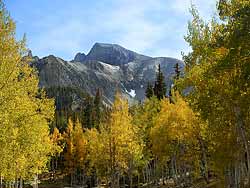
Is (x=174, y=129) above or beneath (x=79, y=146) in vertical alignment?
above

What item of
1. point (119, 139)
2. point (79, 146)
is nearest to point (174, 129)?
point (119, 139)

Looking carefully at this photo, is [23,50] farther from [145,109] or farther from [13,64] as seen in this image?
[145,109]

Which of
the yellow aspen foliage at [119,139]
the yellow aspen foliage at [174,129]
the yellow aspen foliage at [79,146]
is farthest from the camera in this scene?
the yellow aspen foliage at [79,146]

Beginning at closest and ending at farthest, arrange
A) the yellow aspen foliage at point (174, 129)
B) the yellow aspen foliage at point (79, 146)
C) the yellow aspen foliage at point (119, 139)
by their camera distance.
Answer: the yellow aspen foliage at point (174, 129), the yellow aspen foliage at point (119, 139), the yellow aspen foliage at point (79, 146)

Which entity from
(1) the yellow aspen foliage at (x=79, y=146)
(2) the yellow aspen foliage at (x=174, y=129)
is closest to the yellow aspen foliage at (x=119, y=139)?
(2) the yellow aspen foliage at (x=174, y=129)

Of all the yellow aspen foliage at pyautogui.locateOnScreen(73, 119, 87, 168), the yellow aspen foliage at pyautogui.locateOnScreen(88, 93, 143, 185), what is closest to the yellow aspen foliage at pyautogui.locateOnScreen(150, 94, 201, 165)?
the yellow aspen foliage at pyautogui.locateOnScreen(88, 93, 143, 185)

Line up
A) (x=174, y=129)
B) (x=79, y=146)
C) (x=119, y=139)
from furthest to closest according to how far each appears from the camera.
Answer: (x=79, y=146)
(x=119, y=139)
(x=174, y=129)

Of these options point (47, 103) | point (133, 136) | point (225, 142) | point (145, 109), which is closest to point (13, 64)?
point (47, 103)

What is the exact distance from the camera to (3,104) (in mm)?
20219

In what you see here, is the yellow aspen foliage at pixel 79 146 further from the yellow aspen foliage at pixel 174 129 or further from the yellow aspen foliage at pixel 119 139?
the yellow aspen foliage at pixel 119 139

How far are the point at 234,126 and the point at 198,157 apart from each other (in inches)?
760

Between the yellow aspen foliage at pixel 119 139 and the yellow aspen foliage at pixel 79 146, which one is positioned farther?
the yellow aspen foliage at pixel 79 146

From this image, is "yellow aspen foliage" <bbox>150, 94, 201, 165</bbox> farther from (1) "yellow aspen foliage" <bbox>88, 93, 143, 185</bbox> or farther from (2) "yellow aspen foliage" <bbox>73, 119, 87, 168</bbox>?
(2) "yellow aspen foliage" <bbox>73, 119, 87, 168</bbox>

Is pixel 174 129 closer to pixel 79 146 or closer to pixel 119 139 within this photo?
Result: pixel 119 139
